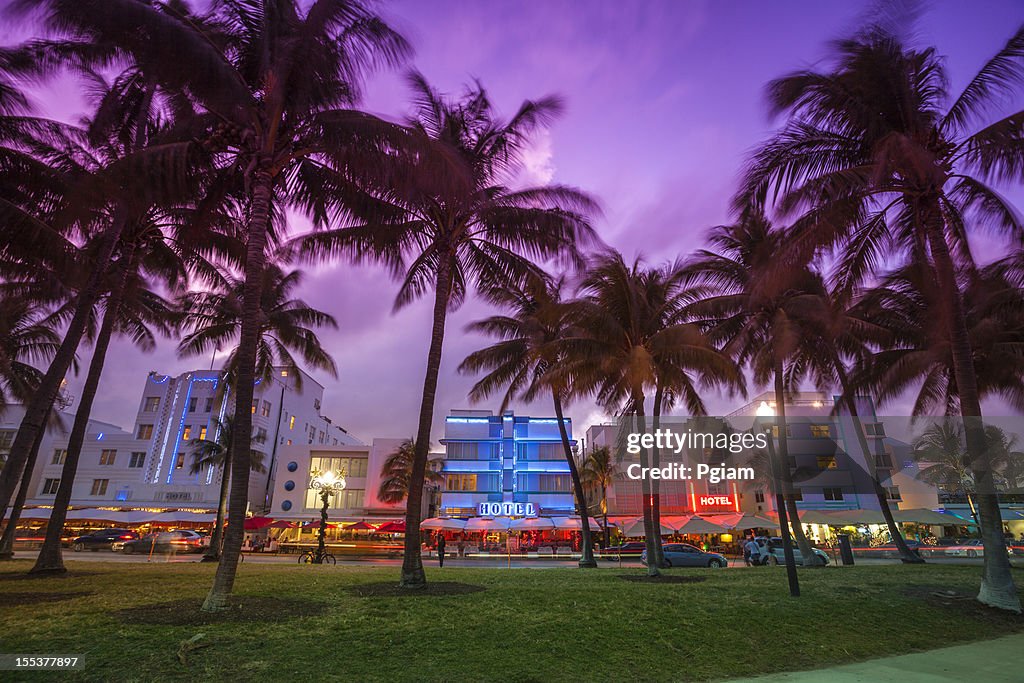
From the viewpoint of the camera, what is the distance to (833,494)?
5109 centimetres

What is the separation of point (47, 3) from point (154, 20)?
169 cm

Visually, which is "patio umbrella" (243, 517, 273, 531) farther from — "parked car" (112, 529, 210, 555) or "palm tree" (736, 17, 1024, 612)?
"palm tree" (736, 17, 1024, 612)

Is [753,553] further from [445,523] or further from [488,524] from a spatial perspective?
[445,523]

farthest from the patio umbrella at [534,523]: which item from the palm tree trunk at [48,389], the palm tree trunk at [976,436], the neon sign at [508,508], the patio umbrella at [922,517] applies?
the palm tree trunk at [48,389]

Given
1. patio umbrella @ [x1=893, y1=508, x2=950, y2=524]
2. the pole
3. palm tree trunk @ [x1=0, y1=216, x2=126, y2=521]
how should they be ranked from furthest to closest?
1. patio umbrella @ [x1=893, y1=508, x2=950, y2=524]
2. the pole
3. palm tree trunk @ [x1=0, y1=216, x2=126, y2=521]

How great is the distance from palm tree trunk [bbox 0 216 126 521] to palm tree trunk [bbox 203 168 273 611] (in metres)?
4.68

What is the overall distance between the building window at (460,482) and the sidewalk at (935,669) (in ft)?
167

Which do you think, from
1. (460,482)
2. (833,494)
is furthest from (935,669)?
(460,482)

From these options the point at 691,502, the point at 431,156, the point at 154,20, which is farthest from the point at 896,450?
the point at 154,20

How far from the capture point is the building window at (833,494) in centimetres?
5095

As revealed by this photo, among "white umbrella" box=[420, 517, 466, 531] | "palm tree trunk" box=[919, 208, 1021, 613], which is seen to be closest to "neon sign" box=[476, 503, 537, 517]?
"white umbrella" box=[420, 517, 466, 531]

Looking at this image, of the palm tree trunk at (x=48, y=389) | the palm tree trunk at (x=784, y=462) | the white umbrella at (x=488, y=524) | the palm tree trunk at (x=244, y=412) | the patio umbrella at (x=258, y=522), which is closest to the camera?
the palm tree trunk at (x=244, y=412)

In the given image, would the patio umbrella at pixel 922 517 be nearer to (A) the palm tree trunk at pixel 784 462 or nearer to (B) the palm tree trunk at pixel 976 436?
(A) the palm tree trunk at pixel 784 462

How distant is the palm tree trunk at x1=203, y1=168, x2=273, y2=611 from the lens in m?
8.71
